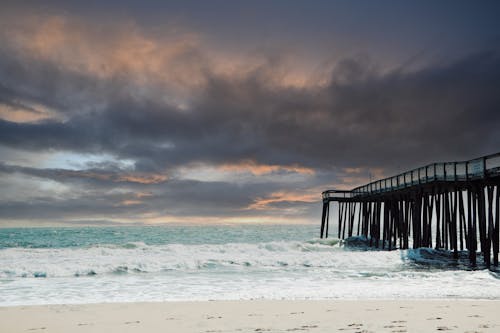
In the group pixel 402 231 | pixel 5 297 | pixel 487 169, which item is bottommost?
pixel 5 297

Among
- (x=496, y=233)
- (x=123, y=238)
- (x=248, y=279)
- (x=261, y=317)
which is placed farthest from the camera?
(x=123, y=238)

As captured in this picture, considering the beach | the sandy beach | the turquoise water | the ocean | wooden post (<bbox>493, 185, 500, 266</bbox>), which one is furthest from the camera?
the turquoise water

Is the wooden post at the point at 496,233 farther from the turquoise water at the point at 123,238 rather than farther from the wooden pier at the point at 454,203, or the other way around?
the turquoise water at the point at 123,238

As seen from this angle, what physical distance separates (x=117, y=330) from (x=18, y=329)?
2.03 metres

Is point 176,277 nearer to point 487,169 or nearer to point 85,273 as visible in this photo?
point 85,273

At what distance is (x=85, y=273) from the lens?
1900 centimetres

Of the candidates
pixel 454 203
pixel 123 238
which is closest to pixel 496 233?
pixel 454 203

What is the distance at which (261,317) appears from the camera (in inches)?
351

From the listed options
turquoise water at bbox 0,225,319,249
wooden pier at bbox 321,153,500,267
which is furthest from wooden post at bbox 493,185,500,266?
turquoise water at bbox 0,225,319,249

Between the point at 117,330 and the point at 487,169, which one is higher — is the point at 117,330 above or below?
below

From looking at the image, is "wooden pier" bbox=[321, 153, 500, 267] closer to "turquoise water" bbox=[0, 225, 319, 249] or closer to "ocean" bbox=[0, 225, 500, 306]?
"ocean" bbox=[0, 225, 500, 306]

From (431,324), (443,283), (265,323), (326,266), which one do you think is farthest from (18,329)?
(326,266)

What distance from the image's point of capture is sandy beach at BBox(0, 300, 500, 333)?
26.1 ft

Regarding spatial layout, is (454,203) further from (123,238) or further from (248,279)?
(123,238)
